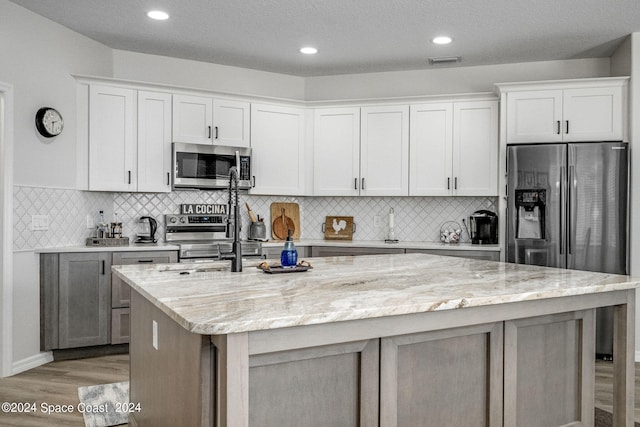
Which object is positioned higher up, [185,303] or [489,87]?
[489,87]

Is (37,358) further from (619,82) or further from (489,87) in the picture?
(619,82)

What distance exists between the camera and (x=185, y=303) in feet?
5.74

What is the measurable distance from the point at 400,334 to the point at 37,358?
3.36 m

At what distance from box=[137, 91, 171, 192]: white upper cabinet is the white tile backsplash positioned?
0.32m

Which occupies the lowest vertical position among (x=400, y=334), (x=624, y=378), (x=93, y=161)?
(x=624, y=378)

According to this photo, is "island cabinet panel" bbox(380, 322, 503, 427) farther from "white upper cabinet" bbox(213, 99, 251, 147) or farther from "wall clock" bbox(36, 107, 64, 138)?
"white upper cabinet" bbox(213, 99, 251, 147)

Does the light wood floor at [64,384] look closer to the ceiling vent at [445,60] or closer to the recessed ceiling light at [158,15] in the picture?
the recessed ceiling light at [158,15]

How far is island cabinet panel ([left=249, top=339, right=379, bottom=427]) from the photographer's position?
1694mm

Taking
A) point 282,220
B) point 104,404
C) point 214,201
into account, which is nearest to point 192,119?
point 214,201

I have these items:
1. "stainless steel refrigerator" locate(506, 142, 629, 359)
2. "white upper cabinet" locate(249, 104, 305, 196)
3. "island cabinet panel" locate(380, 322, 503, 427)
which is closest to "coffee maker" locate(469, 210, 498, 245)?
"stainless steel refrigerator" locate(506, 142, 629, 359)

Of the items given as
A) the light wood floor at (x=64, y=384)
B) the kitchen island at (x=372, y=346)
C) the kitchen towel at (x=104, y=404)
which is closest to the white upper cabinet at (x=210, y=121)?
the light wood floor at (x=64, y=384)

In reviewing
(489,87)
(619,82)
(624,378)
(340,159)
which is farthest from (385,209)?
(624,378)

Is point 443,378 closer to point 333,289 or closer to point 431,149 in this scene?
point 333,289

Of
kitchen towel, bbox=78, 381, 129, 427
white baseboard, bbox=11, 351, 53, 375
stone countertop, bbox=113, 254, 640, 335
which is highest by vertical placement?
stone countertop, bbox=113, 254, 640, 335
